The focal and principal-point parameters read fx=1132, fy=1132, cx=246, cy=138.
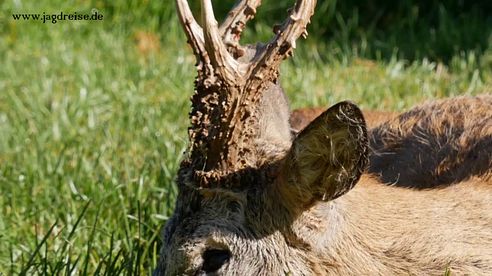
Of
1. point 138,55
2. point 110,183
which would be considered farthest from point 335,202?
point 138,55

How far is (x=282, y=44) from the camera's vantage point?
339 centimetres

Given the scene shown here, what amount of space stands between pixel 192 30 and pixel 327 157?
0.56 meters

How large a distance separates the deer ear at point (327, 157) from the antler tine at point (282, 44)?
223 mm

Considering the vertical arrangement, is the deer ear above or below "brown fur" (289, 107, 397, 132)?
above

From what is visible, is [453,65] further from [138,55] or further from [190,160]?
[190,160]

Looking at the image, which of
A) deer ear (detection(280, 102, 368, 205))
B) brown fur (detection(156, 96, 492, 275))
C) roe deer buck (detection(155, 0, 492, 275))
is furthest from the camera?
brown fur (detection(156, 96, 492, 275))

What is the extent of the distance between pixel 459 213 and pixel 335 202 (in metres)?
0.45

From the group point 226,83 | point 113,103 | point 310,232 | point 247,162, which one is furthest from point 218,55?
point 113,103

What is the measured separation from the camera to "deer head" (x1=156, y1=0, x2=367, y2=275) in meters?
3.37

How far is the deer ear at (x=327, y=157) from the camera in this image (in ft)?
10.7

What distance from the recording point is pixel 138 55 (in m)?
9.48

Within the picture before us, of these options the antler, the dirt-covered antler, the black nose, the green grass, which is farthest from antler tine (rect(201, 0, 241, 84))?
the green grass

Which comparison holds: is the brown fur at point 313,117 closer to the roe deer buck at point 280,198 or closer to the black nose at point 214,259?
the roe deer buck at point 280,198

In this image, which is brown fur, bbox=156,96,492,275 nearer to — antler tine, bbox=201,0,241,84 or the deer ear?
the deer ear
